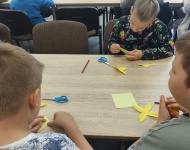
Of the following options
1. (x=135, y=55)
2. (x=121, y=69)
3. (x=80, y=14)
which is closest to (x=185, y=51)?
(x=121, y=69)

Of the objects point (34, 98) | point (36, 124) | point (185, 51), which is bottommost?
point (36, 124)

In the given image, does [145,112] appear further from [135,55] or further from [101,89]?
[135,55]

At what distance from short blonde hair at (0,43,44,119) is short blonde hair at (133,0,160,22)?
1.13 meters

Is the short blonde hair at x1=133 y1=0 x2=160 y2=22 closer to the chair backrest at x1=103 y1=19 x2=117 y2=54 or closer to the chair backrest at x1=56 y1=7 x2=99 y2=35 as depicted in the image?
the chair backrest at x1=103 y1=19 x2=117 y2=54

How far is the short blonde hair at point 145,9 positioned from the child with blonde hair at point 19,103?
1102 mm

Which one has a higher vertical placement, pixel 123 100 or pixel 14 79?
pixel 14 79

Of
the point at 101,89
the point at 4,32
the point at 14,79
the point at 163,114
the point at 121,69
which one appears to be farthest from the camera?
the point at 4,32

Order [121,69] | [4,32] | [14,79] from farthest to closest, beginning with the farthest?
[4,32]
[121,69]
[14,79]

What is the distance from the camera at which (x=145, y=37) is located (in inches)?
79.4

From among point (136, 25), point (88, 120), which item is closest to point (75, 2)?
point (136, 25)

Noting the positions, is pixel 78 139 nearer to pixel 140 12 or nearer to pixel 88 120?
pixel 88 120

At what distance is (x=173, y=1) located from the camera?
3564 mm

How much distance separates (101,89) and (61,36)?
3.11 feet

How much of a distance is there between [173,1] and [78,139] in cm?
303
